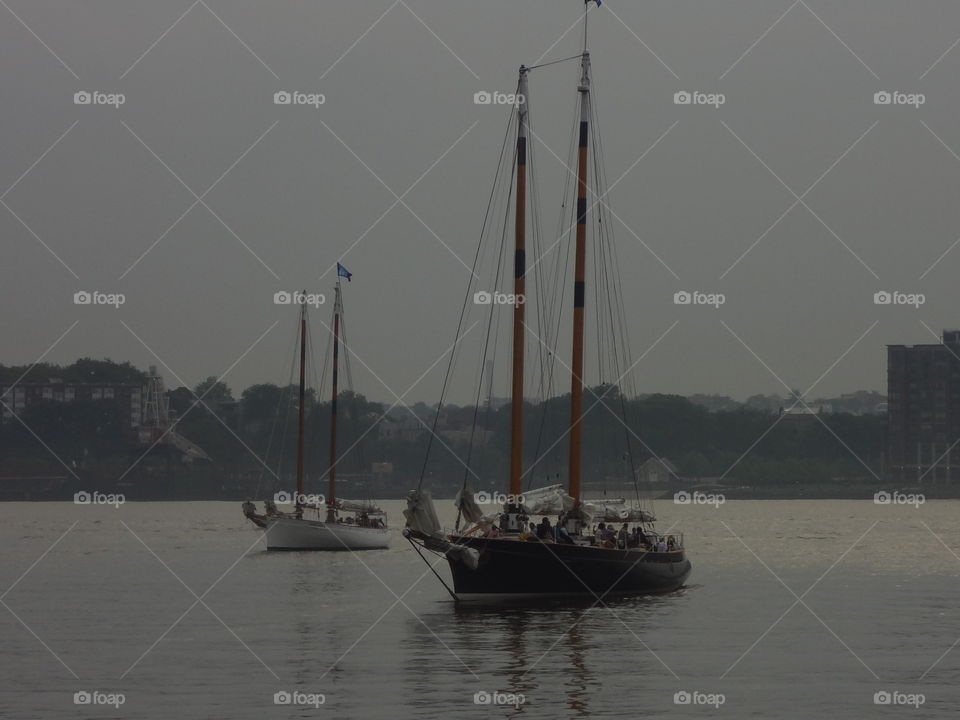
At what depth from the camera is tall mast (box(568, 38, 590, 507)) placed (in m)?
74.6

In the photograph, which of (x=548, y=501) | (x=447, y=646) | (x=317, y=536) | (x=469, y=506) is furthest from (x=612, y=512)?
(x=317, y=536)

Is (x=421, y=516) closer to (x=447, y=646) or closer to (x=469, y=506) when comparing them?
(x=469, y=506)

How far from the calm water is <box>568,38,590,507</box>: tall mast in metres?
8.21

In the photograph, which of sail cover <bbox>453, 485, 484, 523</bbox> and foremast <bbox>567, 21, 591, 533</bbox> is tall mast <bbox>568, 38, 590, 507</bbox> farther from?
sail cover <bbox>453, 485, 484, 523</bbox>

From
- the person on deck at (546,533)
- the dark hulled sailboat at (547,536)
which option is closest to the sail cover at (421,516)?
the dark hulled sailboat at (547,536)

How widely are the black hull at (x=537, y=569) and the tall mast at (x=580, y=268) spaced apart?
5422 mm

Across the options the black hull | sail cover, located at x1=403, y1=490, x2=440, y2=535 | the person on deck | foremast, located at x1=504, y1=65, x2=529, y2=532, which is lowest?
the black hull

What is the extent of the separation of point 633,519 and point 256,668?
34.3m

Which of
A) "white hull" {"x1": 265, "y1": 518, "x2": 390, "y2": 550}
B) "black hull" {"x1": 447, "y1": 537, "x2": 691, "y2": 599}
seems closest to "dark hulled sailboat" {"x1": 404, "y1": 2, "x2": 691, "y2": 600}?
"black hull" {"x1": 447, "y1": 537, "x2": 691, "y2": 599}

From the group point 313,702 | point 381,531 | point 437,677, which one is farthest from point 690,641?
point 381,531

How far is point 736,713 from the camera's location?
40531mm

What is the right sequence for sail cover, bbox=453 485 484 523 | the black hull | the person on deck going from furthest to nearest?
the person on deck
sail cover, bbox=453 485 484 523
the black hull

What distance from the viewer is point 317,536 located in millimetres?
123688

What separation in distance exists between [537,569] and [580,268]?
16355mm
